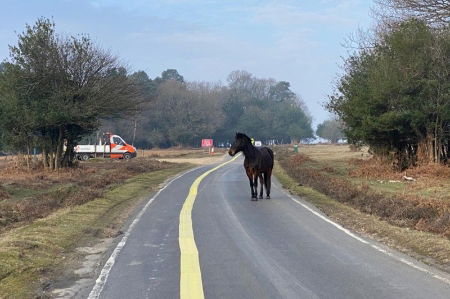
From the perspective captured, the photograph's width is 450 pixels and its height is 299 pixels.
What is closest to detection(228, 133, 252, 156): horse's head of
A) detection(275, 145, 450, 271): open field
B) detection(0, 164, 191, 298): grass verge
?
detection(275, 145, 450, 271): open field

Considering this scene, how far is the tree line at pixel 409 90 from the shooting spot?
26.7 meters

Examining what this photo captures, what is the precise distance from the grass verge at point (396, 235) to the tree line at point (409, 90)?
1166cm

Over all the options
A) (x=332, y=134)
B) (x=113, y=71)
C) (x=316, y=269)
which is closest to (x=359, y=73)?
(x=113, y=71)

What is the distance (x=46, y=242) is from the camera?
1096cm

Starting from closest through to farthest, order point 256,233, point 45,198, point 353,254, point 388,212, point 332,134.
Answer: point 353,254, point 256,233, point 388,212, point 45,198, point 332,134

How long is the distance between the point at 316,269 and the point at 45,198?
14.1 meters

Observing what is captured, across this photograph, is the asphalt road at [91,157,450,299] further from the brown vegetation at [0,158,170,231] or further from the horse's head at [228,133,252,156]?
the horse's head at [228,133,252,156]

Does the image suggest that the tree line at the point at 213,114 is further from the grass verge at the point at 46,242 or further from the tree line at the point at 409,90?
the grass verge at the point at 46,242

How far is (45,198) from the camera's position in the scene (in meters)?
20.3

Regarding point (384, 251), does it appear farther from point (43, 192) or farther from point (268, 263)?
point (43, 192)

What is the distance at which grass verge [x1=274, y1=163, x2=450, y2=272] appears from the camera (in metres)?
9.48

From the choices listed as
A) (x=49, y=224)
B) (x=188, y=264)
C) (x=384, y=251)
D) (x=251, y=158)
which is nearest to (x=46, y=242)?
(x=49, y=224)

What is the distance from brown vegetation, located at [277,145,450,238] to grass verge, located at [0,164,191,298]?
7116 millimetres

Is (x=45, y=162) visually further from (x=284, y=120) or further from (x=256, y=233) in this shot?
(x=284, y=120)
